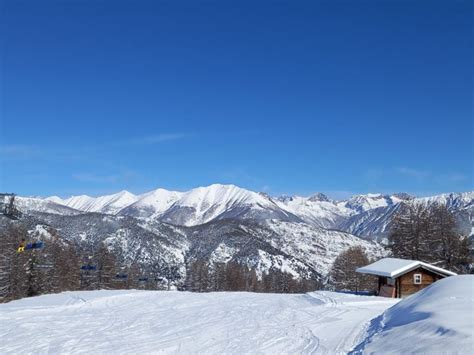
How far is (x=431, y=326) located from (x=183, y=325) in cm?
1004

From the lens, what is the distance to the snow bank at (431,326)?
10062mm

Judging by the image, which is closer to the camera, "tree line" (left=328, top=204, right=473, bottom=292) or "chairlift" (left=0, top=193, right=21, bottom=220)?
"chairlift" (left=0, top=193, right=21, bottom=220)

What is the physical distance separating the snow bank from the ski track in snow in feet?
3.68

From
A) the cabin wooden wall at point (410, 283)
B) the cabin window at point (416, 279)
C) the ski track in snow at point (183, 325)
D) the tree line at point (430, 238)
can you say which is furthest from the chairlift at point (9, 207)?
the tree line at point (430, 238)

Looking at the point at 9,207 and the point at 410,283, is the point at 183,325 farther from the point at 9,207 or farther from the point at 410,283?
the point at 410,283

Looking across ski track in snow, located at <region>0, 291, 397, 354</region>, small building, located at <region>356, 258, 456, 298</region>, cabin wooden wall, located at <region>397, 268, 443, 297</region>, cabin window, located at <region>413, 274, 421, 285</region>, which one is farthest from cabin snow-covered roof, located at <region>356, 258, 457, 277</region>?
ski track in snow, located at <region>0, 291, 397, 354</region>

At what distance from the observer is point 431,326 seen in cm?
1158

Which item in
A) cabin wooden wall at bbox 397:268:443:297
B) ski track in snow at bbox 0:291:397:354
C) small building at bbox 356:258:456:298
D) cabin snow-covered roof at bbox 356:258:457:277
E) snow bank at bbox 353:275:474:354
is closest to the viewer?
snow bank at bbox 353:275:474:354

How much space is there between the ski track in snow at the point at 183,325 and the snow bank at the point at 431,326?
1.12 metres

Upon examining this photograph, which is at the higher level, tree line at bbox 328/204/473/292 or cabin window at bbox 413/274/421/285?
tree line at bbox 328/204/473/292

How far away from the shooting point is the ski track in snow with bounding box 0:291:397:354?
14070 mm

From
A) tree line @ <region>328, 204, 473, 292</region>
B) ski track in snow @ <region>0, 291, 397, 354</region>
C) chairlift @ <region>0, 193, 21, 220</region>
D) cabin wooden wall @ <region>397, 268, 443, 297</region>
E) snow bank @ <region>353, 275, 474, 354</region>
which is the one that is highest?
tree line @ <region>328, 204, 473, 292</region>

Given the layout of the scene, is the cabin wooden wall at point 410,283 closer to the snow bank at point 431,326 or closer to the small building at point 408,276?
the small building at point 408,276

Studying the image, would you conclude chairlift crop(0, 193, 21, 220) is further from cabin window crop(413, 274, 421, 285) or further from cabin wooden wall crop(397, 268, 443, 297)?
cabin window crop(413, 274, 421, 285)
